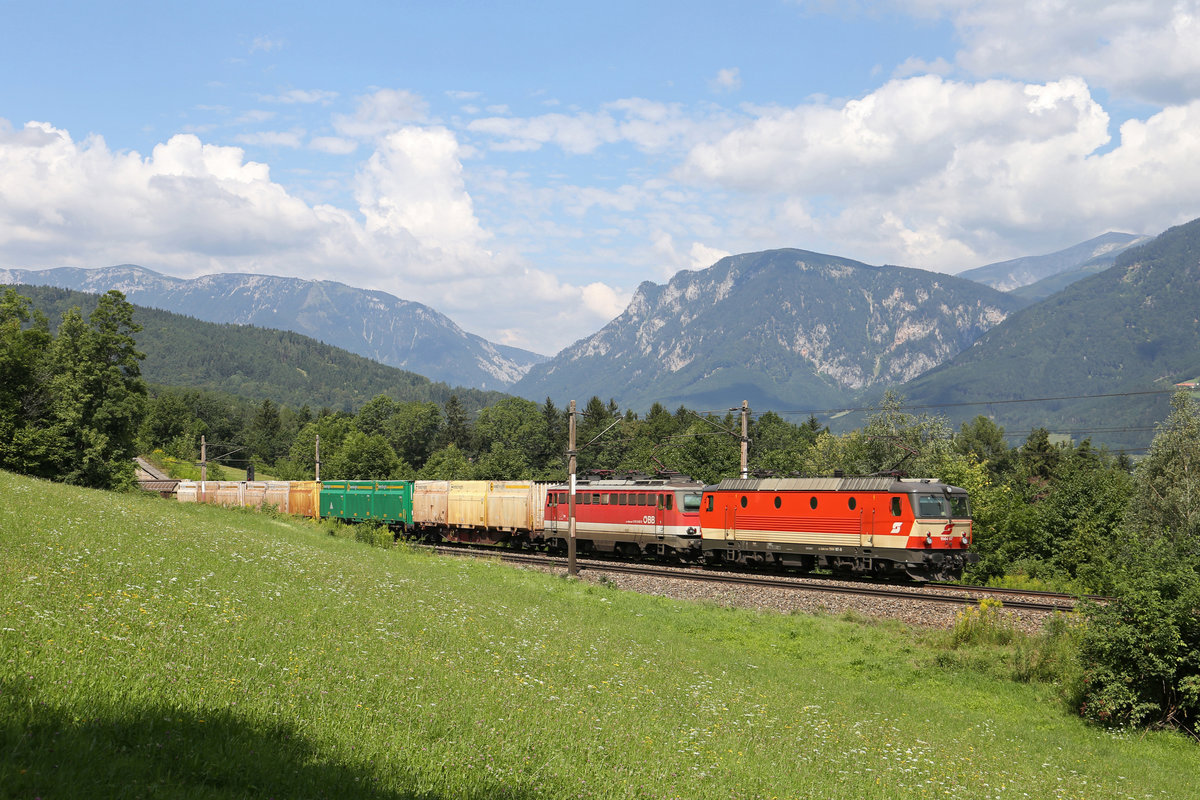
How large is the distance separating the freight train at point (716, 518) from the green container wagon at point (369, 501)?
10 centimetres

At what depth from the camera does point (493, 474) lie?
138 meters

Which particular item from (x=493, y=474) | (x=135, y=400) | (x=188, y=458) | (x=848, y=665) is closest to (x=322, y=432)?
(x=188, y=458)

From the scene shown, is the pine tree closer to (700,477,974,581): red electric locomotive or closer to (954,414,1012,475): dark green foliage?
(700,477,974,581): red electric locomotive

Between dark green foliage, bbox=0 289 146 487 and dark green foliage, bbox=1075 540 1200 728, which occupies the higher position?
dark green foliage, bbox=0 289 146 487

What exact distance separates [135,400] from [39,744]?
62.7m

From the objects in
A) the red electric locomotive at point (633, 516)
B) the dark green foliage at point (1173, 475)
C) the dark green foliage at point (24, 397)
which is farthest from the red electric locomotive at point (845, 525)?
the dark green foliage at point (24, 397)

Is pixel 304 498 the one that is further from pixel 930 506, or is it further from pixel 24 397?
pixel 930 506

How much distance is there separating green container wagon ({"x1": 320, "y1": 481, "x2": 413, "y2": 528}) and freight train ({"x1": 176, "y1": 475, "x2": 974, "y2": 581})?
100 mm

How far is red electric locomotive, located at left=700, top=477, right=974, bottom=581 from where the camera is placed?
33281mm

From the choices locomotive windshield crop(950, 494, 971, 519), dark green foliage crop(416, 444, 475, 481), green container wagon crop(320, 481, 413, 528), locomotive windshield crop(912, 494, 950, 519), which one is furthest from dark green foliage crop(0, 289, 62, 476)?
dark green foliage crop(416, 444, 475, 481)

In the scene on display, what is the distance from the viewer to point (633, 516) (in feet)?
141

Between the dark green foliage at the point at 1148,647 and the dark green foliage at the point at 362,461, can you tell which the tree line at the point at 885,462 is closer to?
the dark green foliage at the point at 1148,647

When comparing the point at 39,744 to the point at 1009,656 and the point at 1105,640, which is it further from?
the point at 1009,656

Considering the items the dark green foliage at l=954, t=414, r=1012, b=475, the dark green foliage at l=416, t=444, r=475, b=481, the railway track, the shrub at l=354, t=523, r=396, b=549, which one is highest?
the dark green foliage at l=954, t=414, r=1012, b=475
